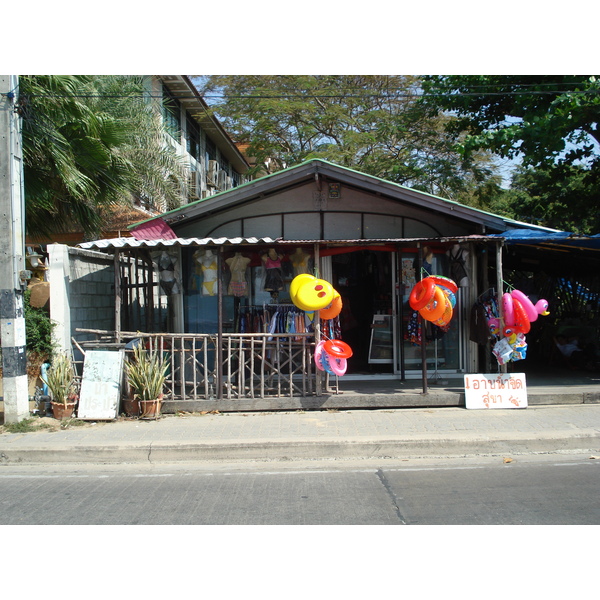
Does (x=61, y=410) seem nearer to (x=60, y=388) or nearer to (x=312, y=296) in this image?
(x=60, y=388)

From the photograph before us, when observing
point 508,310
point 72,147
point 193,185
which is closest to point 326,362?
point 508,310

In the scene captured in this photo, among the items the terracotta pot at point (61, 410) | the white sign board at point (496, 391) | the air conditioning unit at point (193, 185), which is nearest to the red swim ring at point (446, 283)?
the white sign board at point (496, 391)

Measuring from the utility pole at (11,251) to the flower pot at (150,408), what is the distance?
171 cm

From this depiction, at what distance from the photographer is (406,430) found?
305 inches

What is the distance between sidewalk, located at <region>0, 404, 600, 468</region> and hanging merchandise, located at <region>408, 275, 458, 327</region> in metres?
1.58

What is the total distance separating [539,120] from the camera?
1110cm

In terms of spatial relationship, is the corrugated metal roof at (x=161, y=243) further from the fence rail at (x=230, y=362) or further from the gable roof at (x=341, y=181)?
the fence rail at (x=230, y=362)

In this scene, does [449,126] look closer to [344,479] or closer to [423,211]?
[423,211]

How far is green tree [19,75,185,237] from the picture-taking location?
30.6ft

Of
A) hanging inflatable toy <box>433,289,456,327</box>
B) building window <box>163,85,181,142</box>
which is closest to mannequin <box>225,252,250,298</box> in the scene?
hanging inflatable toy <box>433,289,456,327</box>

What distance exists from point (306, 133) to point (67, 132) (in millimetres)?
12837

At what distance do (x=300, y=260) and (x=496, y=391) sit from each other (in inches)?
153

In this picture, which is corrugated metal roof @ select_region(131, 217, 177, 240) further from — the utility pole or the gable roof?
the utility pole

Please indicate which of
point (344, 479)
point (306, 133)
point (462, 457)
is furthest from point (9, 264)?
point (306, 133)
